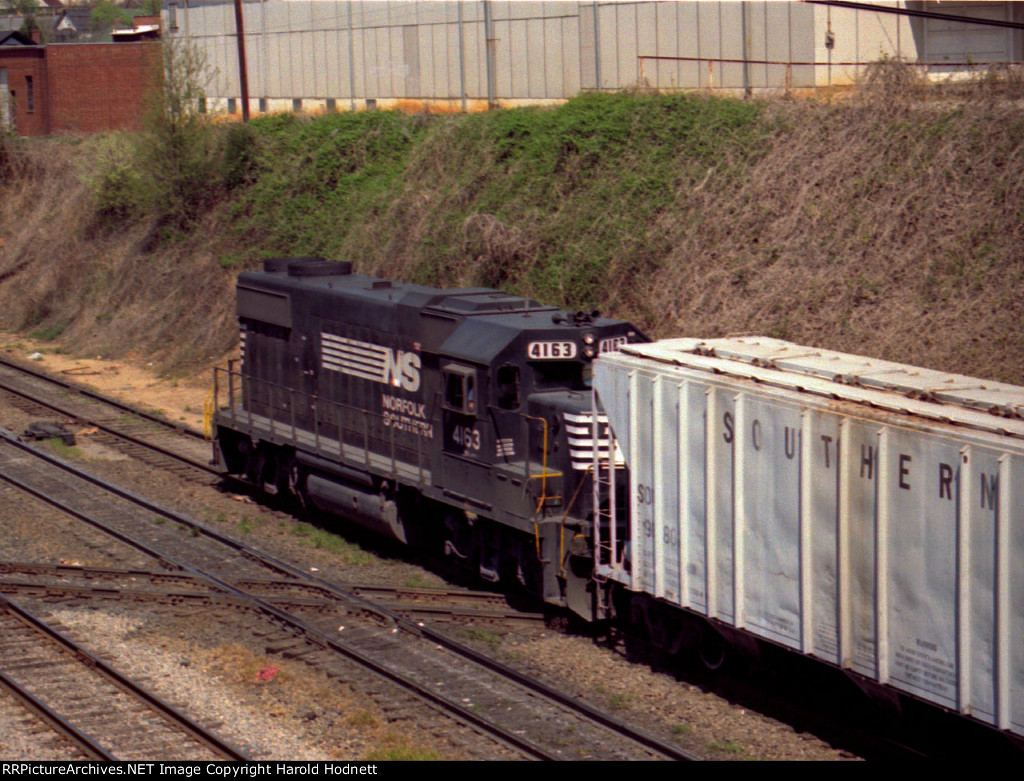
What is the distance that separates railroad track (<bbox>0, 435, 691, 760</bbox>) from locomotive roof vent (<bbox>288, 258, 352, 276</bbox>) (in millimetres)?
4533

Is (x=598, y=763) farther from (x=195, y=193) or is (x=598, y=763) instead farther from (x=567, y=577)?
(x=195, y=193)

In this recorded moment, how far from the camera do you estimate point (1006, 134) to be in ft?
73.7

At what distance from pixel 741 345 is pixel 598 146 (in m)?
16.8

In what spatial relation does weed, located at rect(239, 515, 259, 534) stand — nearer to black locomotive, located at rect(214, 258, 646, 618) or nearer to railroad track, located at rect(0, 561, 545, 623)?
black locomotive, located at rect(214, 258, 646, 618)

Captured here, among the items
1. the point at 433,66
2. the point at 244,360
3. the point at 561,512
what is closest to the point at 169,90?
the point at 433,66

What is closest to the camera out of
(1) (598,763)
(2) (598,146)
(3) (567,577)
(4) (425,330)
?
(1) (598,763)

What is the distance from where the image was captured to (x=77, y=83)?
59.8 metres

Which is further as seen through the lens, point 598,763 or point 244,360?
point 244,360

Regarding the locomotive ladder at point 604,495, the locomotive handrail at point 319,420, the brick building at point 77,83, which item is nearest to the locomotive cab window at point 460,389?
the locomotive handrail at point 319,420

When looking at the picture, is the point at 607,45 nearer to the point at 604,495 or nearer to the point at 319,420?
the point at 319,420

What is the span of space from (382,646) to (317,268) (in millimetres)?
8369

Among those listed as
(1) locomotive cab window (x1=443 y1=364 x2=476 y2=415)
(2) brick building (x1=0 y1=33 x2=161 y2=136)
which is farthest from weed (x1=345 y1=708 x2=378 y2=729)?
(2) brick building (x1=0 y1=33 x2=161 y2=136)

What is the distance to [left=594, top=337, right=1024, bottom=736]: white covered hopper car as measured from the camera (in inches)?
354

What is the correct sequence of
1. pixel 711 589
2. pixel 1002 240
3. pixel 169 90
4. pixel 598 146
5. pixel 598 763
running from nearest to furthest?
pixel 598 763, pixel 711 589, pixel 1002 240, pixel 598 146, pixel 169 90
